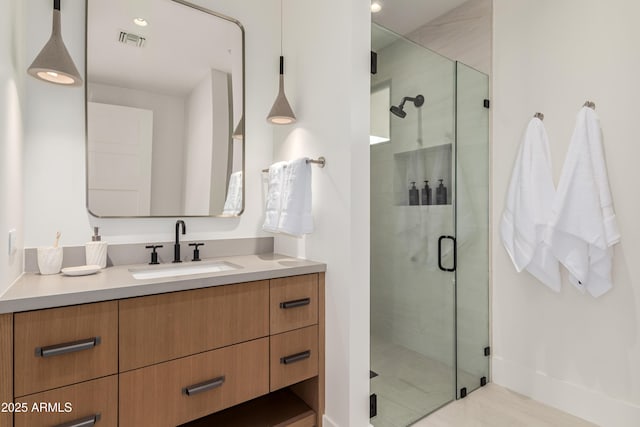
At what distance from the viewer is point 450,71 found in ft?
7.19

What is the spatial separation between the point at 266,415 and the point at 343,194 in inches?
46.1

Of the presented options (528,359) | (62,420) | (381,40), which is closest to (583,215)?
(528,359)

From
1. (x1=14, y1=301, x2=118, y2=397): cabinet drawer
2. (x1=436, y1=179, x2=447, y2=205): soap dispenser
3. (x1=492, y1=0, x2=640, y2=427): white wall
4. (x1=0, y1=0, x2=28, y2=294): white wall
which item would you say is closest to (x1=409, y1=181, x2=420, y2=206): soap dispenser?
(x1=436, y1=179, x2=447, y2=205): soap dispenser

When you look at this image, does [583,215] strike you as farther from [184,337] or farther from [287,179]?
[184,337]

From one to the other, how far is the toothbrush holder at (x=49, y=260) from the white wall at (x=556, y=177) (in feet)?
8.25

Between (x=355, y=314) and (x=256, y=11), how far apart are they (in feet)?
6.40

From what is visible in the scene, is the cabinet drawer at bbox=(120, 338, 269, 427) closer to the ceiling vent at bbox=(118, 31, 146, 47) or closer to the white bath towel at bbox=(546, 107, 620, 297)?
the ceiling vent at bbox=(118, 31, 146, 47)

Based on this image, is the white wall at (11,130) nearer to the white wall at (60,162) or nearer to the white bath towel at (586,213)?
the white wall at (60,162)

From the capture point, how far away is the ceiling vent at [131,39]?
1722mm

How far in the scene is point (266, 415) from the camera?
1.68 metres

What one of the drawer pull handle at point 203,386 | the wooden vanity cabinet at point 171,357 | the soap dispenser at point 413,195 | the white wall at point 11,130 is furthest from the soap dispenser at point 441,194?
the white wall at point 11,130

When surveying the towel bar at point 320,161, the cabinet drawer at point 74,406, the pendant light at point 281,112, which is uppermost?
the pendant light at point 281,112

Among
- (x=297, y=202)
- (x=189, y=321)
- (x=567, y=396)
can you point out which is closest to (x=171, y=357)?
(x=189, y=321)

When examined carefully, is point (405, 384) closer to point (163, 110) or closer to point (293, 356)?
point (293, 356)
